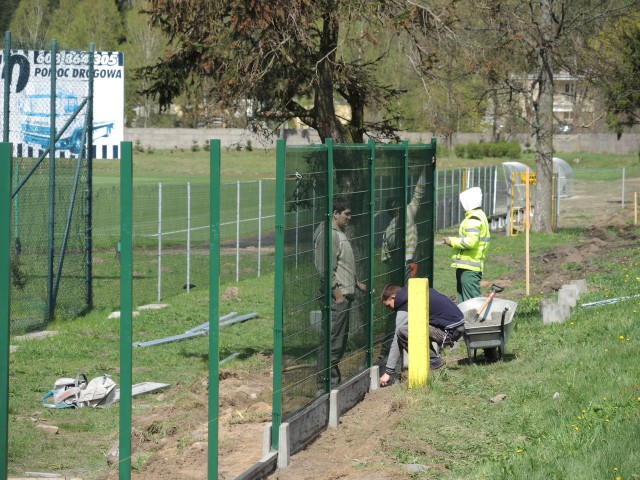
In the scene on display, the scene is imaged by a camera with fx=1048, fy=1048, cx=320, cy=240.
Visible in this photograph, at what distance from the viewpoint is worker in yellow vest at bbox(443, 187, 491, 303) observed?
13.2 m

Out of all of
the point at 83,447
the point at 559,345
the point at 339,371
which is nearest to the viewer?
the point at 83,447

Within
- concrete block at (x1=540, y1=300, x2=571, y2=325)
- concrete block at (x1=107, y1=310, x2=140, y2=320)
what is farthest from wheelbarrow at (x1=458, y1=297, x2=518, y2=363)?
concrete block at (x1=107, y1=310, x2=140, y2=320)

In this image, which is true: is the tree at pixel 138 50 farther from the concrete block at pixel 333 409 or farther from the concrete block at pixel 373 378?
the concrete block at pixel 333 409

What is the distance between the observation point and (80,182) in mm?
16812

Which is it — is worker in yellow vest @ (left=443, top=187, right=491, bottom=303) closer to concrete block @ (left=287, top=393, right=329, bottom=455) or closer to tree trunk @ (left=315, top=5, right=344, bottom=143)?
tree trunk @ (left=315, top=5, right=344, bottom=143)

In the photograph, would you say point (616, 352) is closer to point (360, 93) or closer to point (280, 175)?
point (280, 175)

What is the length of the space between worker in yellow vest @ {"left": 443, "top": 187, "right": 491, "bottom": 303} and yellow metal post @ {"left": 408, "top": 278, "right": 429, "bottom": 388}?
2.50 metres

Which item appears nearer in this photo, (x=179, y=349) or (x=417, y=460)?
(x=417, y=460)

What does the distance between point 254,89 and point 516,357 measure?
15.1 ft

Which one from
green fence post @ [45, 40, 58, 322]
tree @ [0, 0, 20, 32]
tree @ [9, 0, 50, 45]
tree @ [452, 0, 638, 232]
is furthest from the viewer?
tree @ [0, 0, 20, 32]

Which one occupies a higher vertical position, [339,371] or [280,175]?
[280,175]

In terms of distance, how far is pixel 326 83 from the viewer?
13.0m

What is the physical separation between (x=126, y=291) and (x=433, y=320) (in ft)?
20.4

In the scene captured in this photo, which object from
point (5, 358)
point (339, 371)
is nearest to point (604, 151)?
point (339, 371)
